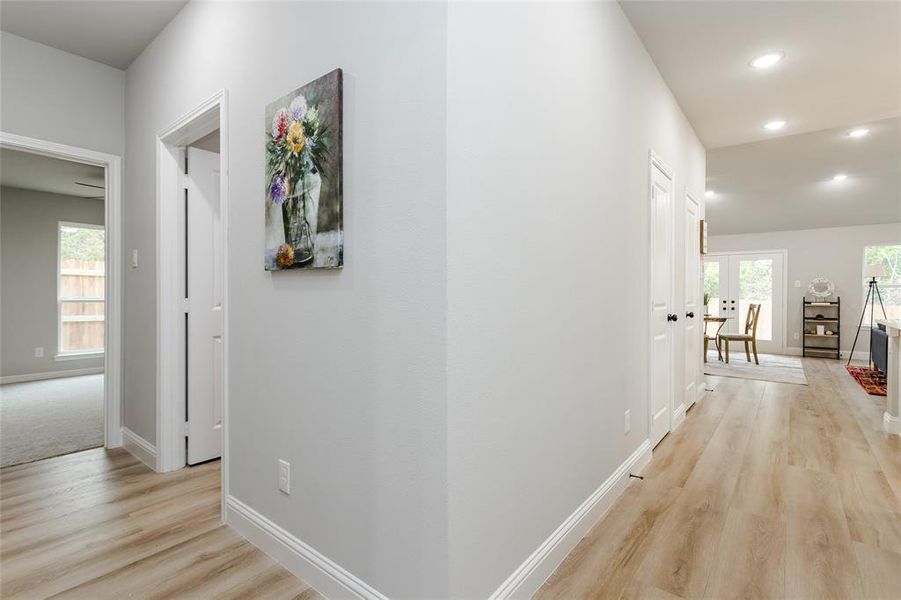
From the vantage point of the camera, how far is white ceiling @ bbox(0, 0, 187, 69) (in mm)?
2432

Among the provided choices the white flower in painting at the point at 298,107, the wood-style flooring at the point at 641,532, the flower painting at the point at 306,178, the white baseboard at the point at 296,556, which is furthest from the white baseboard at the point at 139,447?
the white flower in painting at the point at 298,107

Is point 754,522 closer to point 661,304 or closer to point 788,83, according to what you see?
point 661,304

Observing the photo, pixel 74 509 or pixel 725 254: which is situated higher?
pixel 725 254

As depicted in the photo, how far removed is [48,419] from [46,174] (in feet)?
9.46

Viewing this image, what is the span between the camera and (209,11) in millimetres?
2236

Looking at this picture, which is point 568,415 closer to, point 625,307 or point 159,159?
point 625,307

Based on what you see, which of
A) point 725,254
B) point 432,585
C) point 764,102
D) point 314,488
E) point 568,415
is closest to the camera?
point 432,585

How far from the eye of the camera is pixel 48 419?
3914mm

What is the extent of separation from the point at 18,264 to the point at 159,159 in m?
4.80

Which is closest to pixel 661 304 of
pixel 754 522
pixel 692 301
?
pixel 692 301

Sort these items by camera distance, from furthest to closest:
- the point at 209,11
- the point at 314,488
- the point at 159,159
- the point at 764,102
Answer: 1. the point at 764,102
2. the point at 159,159
3. the point at 209,11
4. the point at 314,488

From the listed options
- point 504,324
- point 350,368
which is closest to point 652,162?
point 504,324

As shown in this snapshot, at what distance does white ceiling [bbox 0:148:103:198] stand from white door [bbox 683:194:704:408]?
565 cm

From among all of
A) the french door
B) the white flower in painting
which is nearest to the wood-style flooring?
the white flower in painting
